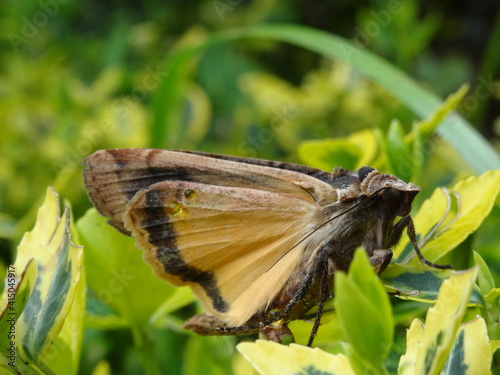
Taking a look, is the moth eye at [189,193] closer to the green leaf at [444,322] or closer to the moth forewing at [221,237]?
the moth forewing at [221,237]

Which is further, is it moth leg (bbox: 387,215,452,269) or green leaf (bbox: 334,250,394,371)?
moth leg (bbox: 387,215,452,269)

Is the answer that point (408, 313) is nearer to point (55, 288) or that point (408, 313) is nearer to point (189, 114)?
point (55, 288)

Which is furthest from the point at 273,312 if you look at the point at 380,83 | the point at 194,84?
the point at 194,84

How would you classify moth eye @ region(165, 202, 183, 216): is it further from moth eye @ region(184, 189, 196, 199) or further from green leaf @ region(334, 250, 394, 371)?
green leaf @ region(334, 250, 394, 371)

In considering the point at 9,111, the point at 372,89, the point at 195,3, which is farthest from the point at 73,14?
A: the point at 372,89

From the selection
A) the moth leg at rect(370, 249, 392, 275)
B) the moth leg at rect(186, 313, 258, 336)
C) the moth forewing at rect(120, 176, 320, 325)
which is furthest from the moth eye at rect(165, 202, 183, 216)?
the moth leg at rect(370, 249, 392, 275)
